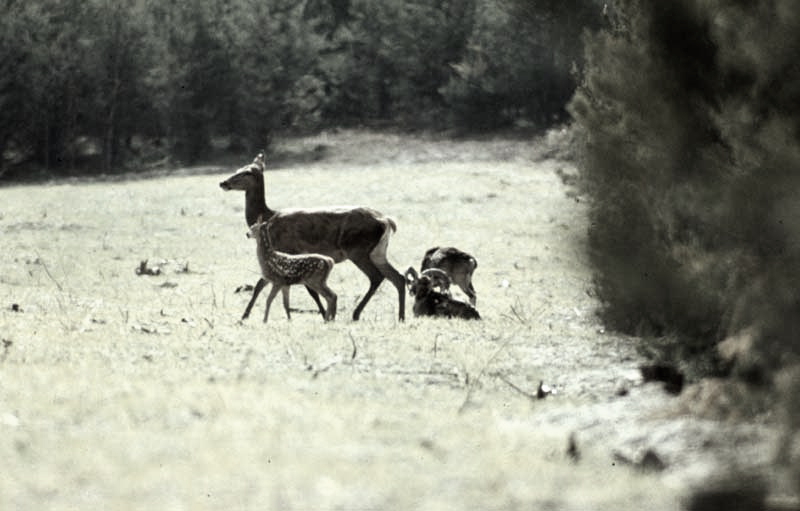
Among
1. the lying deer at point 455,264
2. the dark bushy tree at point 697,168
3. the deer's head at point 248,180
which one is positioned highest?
the dark bushy tree at point 697,168

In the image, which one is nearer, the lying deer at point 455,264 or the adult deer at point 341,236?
the adult deer at point 341,236

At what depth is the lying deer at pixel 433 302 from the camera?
14.6m

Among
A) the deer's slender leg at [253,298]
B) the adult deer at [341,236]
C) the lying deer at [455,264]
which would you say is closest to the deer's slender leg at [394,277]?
the adult deer at [341,236]

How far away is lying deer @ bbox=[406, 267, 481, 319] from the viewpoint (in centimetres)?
1464

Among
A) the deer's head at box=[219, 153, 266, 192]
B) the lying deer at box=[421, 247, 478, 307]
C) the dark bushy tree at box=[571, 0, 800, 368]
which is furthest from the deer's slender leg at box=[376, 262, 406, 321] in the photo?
the dark bushy tree at box=[571, 0, 800, 368]

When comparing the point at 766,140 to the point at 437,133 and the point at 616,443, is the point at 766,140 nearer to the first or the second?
the point at 616,443

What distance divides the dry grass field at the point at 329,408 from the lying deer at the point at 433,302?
21cm

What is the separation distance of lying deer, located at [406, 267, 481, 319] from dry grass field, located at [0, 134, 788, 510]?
8.3 inches

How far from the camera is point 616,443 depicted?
25.3 ft

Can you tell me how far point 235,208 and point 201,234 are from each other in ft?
15.7

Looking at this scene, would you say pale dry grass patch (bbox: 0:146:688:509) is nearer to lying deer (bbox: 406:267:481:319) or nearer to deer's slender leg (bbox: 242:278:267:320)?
deer's slender leg (bbox: 242:278:267:320)

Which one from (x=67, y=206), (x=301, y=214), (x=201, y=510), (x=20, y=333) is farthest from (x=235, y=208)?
(x=201, y=510)

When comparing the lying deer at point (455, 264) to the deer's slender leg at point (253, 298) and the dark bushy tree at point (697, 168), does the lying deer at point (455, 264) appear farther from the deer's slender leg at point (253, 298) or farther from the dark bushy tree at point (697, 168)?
the dark bushy tree at point (697, 168)

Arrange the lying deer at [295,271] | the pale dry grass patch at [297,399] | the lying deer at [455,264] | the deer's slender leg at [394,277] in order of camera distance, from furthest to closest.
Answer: the lying deer at [455,264], the deer's slender leg at [394,277], the lying deer at [295,271], the pale dry grass patch at [297,399]
